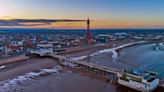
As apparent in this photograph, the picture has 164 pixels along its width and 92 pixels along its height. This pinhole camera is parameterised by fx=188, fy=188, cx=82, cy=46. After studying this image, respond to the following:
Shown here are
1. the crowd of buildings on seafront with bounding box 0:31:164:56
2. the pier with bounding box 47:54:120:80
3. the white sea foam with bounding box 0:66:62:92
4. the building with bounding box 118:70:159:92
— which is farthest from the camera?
the crowd of buildings on seafront with bounding box 0:31:164:56

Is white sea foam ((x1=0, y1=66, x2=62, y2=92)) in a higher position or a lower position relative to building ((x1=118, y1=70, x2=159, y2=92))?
lower

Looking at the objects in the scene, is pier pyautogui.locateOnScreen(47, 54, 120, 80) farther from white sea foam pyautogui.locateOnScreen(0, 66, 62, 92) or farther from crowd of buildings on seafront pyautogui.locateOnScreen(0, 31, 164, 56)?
crowd of buildings on seafront pyautogui.locateOnScreen(0, 31, 164, 56)

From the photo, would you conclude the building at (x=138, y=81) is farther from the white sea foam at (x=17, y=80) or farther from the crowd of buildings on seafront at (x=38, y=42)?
the crowd of buildings on seafront at (x=38, y=42)

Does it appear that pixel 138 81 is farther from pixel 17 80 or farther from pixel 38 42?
pixel 38 42

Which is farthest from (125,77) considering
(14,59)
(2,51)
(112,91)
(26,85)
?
(2,51)

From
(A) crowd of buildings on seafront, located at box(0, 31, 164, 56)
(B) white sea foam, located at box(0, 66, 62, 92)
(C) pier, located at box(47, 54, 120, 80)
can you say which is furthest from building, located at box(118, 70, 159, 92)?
(A) crowd of buildings on seafront, located at box(0, 31, 164, 56)

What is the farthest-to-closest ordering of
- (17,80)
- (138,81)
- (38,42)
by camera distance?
(38,42), (17,80), (138,81)

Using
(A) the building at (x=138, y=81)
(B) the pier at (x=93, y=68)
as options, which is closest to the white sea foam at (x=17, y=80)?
(B) the pier at (x=93, y=68)

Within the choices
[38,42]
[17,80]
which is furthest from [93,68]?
[38,42]
